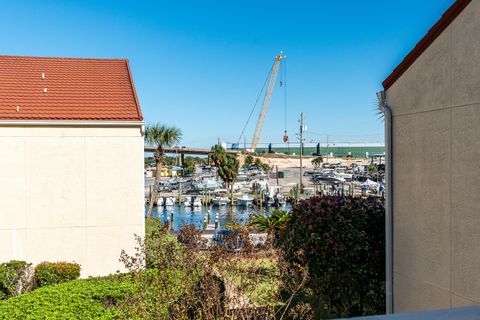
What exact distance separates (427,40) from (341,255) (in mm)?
3890

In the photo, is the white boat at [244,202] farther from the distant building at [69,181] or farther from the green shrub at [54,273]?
the green shrub at [54,273]

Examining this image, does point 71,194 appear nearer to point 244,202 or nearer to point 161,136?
point 161,136

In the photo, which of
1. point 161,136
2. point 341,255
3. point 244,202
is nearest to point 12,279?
point 341,255

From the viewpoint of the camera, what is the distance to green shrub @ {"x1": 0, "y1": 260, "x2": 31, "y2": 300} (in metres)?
10.0

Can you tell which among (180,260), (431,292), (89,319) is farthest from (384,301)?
(89,319)

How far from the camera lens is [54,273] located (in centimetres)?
1080

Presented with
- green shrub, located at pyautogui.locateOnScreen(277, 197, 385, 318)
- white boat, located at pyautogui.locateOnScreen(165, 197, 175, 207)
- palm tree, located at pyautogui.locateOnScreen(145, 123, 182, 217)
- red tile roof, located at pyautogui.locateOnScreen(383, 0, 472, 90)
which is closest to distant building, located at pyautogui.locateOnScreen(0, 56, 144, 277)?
green shrub, located at pyautogui.locateOnScreen(277, 197, 385, 318)

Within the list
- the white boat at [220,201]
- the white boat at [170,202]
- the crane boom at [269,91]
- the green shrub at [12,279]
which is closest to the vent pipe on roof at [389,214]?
the green shrub at [12,279]

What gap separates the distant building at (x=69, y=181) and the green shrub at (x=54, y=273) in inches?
32.1

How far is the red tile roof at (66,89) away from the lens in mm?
12203

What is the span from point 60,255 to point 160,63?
22.8 meters

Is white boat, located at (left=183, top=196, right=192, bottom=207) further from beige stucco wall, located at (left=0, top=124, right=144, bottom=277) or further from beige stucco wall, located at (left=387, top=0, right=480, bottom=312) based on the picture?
beige stucco wall, located at (left=387, top=0, right=480, bottom=312)

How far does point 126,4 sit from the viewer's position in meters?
25.2

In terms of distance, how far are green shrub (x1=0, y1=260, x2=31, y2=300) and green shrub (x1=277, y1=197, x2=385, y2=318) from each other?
20.9 feet
